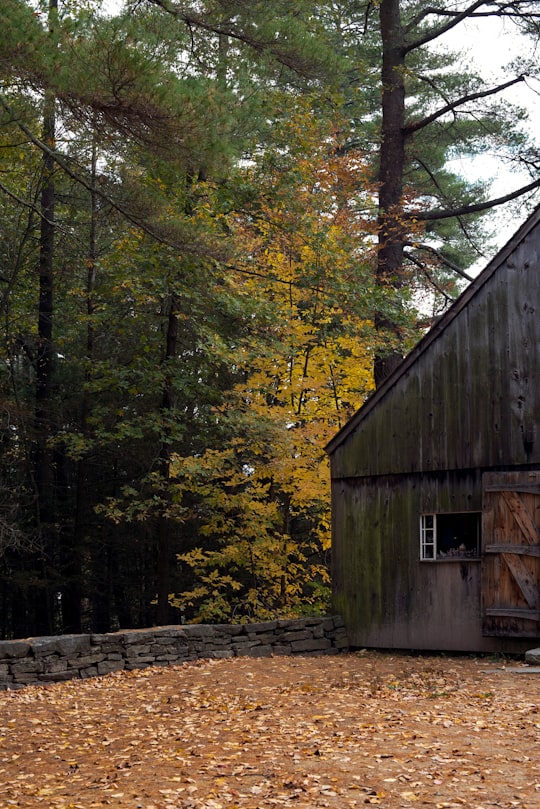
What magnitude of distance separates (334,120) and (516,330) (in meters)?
7.16

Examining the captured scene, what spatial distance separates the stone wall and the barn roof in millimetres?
2749

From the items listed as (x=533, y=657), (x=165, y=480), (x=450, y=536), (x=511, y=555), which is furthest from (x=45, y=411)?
(x=533, y=657)

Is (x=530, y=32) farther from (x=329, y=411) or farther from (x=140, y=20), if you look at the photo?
(x=140, y=20)

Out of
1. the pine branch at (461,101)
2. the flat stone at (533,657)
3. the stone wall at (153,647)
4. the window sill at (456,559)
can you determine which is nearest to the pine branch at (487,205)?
the pine branch at (461,101)

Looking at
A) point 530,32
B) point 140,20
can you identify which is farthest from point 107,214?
point 530,32

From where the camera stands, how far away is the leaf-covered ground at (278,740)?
18.4 ft

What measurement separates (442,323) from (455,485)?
2259mm

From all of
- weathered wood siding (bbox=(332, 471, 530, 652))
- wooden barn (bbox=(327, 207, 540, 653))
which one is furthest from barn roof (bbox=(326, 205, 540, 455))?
weathered wood siding (bbox=(332, 471, 530, 652))

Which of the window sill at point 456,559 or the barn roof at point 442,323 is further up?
the barn roof at point 442,323

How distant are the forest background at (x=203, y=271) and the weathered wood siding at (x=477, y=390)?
275 centimetres

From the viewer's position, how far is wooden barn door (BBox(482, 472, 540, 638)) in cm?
1121

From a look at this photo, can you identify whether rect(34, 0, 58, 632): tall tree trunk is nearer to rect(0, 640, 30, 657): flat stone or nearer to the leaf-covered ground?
rect(0, 640, 30, 657): flat stone

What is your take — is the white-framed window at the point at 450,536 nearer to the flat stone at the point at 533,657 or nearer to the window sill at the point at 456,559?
the window sill at the point at 456,559

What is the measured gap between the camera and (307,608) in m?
14.4
